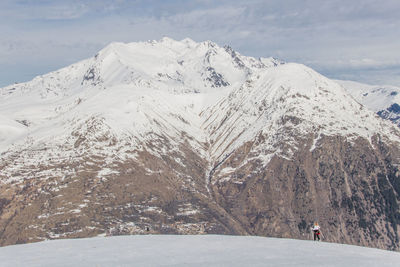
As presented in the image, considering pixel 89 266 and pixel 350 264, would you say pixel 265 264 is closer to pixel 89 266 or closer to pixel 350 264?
pixel 350 264

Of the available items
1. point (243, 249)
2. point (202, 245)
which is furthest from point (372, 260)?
point (202, 245)

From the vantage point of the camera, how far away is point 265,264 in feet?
142

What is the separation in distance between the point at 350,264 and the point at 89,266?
24.1 meters

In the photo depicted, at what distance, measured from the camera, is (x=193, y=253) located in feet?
161

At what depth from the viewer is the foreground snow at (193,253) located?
4453 cm

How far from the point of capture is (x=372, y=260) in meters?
44.3

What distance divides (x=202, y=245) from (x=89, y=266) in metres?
14.7

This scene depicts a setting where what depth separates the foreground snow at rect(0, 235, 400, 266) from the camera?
44531 millimetres

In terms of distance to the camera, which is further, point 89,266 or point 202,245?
point 202,245

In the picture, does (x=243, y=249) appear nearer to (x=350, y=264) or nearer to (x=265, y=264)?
(x=265, y=264)

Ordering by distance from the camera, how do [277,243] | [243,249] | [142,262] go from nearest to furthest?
1. [142,262]
2. [243,249]
3. [277,243]

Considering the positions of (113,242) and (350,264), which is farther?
(113,242)

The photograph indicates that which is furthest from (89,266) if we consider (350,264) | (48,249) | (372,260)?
(372,260)

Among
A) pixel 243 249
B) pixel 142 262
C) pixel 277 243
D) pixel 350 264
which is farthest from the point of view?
pixel 277 243
